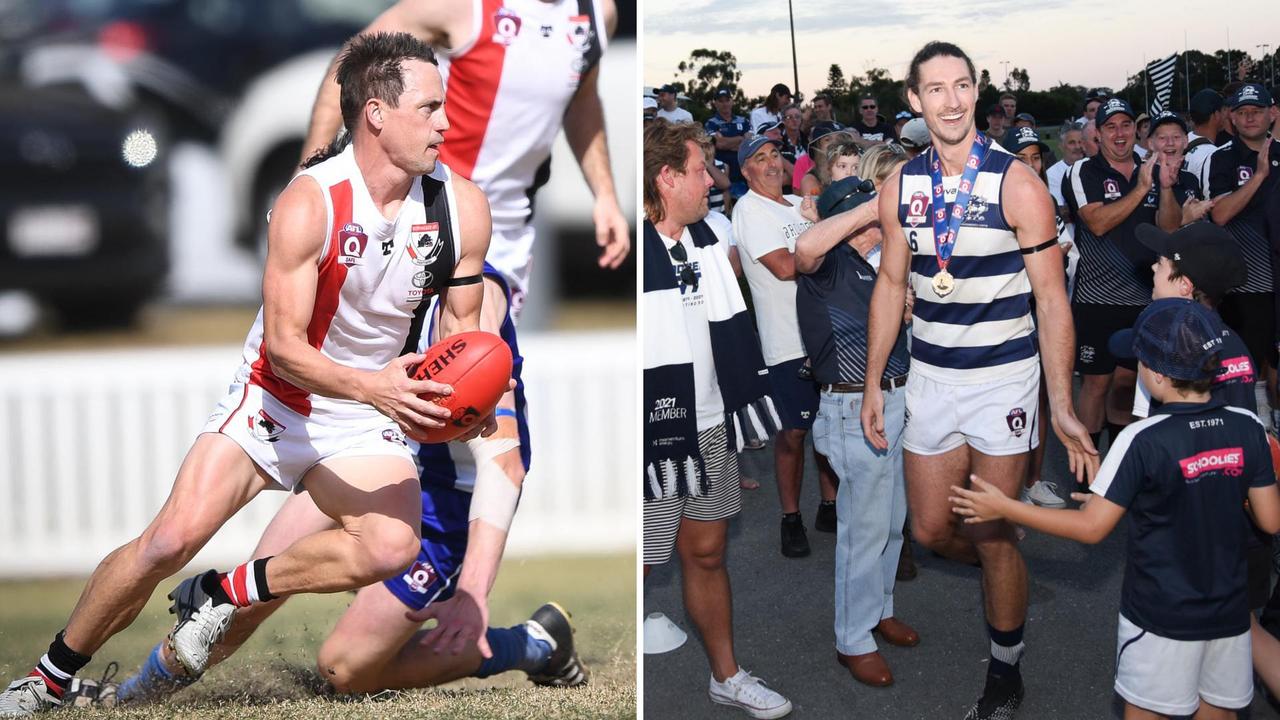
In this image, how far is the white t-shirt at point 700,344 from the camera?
3320 millimetres

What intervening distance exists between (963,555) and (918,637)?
38 centimetres

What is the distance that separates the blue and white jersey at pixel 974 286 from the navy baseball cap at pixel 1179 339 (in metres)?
0.52

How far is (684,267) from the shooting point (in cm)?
331

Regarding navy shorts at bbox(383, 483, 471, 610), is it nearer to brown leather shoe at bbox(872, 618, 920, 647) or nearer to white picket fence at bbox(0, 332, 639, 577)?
white picket fence at bbox(0, 332, 639, 577)

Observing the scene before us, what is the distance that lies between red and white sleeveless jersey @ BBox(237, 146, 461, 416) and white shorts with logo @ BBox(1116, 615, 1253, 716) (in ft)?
6.09

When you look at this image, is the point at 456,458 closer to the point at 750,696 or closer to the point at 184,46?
the point at 750,696

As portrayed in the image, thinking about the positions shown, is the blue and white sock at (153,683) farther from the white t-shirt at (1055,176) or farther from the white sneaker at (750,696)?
the white t-shirt at (1055,176)

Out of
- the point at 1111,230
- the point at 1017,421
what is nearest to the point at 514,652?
the point at 1017,421

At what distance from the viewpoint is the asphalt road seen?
3373mm

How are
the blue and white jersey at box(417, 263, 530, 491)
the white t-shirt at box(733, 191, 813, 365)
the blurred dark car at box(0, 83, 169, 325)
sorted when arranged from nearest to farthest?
the blue and white jersey at box(417, 263, 530, 491) → the blurred dark car at box(0, 83, 169, 325) → the white t-shirt at box(733, 191, 813, 365)

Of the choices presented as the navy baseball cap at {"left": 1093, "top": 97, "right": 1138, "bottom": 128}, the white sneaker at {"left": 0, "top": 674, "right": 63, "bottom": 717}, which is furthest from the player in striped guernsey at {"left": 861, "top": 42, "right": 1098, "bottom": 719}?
the white sneaker at {"left": 0, "top": 674, "right": 63, "bottom": 717}

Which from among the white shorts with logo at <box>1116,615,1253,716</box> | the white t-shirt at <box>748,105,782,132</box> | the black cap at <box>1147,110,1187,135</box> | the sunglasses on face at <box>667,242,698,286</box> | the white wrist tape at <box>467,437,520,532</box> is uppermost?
the white t-shirt at <box>748,105,782,132</box>

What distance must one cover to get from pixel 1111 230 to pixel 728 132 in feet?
6.87

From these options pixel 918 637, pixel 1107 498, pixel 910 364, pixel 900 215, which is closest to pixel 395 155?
pixel 900 215
